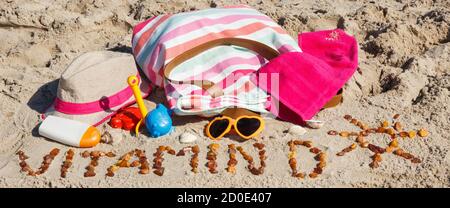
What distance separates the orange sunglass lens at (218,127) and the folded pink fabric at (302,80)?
0.29 metres

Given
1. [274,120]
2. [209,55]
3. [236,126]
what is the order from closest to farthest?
[236,126] < [274,120] < [209,55]

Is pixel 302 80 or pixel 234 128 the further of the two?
pixel 302 80

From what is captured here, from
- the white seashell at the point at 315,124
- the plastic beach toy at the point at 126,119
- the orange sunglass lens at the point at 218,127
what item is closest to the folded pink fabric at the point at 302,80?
the white seashell at the point at 315,124

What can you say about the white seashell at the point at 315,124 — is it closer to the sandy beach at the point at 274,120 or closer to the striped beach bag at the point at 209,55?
the sandy beach at the point at 274,120

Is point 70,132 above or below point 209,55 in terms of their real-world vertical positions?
below

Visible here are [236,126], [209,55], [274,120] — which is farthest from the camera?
[209,55]

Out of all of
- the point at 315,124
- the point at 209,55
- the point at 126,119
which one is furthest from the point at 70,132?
the point at 315,124

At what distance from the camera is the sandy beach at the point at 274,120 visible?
2.45m

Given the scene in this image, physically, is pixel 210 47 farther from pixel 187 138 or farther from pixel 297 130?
pixel 297 130

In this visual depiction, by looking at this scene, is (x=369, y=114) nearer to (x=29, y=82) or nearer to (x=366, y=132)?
(x=366, y=132)

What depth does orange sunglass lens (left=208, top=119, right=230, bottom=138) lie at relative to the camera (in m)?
2.71

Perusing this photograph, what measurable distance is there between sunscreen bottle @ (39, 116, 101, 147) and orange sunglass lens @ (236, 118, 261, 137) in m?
0.74

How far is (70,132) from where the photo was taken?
8.91ft

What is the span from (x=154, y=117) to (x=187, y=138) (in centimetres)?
20
